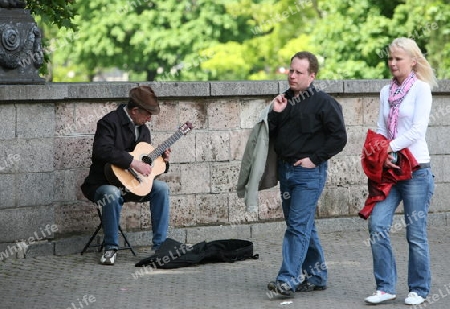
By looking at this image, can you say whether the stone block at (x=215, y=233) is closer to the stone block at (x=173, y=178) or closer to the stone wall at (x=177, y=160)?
the stone wall at (x=177, y=160)

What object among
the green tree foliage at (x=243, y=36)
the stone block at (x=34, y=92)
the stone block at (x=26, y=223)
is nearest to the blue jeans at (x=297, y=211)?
the stone block at (x=34, y=92)

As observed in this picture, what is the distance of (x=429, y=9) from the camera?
2620 centimetres

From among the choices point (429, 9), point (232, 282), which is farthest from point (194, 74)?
point (232, 282)

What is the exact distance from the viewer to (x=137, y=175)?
10.9 metres

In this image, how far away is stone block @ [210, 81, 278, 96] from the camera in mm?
12188

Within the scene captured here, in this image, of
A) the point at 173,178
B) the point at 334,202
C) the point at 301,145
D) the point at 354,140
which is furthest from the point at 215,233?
the point at 301,145

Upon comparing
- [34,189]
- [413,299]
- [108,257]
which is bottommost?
[413,299]

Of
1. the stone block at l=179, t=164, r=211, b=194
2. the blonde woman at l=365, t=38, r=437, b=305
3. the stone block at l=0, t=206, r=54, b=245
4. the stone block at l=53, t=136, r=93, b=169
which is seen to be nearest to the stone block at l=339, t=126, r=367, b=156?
the stone block at l=179, t=164, r=211, b=194

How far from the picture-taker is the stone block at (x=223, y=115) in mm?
12258

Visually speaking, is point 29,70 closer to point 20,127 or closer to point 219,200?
point 20,127

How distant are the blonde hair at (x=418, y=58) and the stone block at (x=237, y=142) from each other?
386 cm

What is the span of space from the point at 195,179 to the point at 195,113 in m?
0.64

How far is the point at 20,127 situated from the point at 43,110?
0.28 m

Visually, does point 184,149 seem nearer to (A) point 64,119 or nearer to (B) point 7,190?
(A) point 64,119
